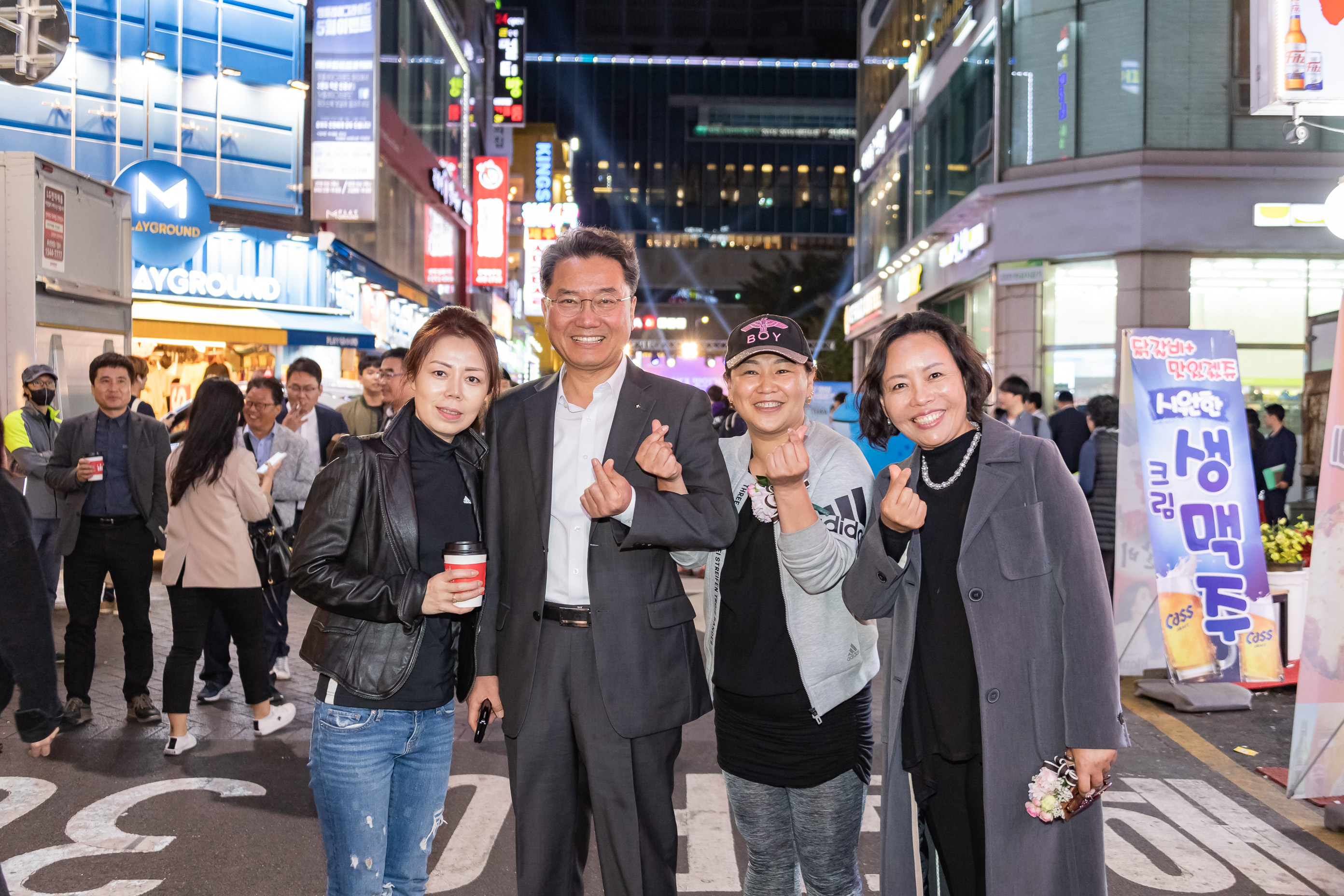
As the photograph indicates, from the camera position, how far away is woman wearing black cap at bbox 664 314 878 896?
115 inches

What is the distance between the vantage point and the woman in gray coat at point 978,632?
261cm

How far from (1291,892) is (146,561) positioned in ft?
20.8

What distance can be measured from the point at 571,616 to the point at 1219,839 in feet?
11.5

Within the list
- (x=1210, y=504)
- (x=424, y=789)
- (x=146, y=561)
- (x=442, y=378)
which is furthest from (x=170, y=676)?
(x=1210, y=504)

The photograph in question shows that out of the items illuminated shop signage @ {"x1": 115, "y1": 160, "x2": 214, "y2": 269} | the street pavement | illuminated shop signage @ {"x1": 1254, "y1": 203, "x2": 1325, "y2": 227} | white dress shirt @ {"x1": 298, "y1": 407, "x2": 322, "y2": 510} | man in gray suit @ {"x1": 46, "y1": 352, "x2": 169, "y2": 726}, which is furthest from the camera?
illuminated shop signage @ {"x1": 1254, "y1": 203, "x2": 1325, "y2": 227}

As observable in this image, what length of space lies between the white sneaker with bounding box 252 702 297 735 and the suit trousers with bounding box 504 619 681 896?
11.8 ft

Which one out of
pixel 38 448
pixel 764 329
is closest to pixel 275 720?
pixel 38 448

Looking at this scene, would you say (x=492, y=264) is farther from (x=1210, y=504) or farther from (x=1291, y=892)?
(x=1291, y=892)

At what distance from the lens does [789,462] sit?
267 cm

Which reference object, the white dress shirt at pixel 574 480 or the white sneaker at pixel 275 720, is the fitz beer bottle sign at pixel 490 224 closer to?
the white sneaker at pixel 275 720

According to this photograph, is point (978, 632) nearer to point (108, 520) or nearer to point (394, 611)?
point (394, 611)

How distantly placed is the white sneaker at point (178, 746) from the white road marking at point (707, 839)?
2796mm

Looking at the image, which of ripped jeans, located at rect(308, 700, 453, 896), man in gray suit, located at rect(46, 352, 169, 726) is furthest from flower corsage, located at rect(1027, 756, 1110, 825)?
man in gray suit, located at rect(46, 352, 169, 726)

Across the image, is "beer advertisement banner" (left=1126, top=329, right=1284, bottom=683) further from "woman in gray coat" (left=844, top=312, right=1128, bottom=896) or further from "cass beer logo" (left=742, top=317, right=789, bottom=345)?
"cass beer logo" (left=742, top=317, right=789, bottom=345)
